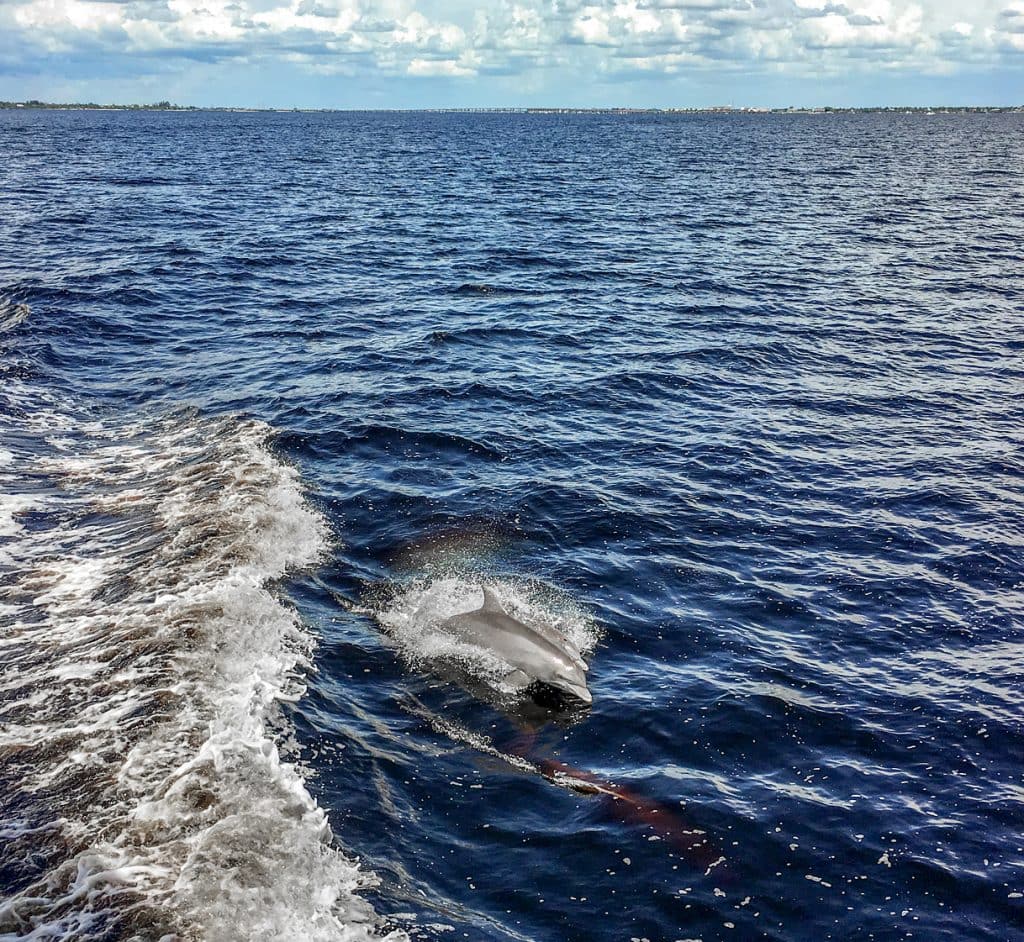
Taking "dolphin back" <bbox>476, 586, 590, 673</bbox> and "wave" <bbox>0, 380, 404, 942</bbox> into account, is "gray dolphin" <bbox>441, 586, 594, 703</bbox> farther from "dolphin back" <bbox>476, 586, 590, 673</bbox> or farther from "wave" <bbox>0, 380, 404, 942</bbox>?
"wave" <bbox>0, 380, 404, 942</bbox>

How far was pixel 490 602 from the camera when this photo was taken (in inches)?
593

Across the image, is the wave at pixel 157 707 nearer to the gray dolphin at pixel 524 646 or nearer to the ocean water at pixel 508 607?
the ocean water at pixel 508 607

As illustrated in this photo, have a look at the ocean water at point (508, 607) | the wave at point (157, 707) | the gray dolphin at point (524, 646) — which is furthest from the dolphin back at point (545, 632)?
the wave at point (157, 707)

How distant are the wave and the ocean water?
2.4 inches

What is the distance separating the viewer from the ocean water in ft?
34.1

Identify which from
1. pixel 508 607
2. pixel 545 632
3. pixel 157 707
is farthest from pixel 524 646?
pixel 157 707

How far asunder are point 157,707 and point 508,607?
655 cm

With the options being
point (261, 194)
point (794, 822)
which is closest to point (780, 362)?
point (794, 822)

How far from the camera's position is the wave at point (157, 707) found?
949 cm

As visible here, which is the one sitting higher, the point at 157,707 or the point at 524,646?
the point at 157,707

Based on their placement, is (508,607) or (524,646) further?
(508,607)

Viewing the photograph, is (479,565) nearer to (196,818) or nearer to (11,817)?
(196,818)

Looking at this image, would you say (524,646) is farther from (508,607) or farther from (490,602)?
(508,607)

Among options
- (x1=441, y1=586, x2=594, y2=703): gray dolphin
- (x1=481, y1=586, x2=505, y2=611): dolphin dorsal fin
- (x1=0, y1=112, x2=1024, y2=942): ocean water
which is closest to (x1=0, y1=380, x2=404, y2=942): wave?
(x1=0, y1=112, x2=1024, y2=942): ocean water
